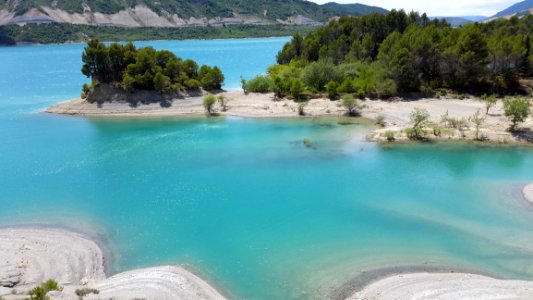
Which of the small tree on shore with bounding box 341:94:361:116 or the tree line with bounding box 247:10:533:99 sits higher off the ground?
the tree line with bounding box 247:10:533:99

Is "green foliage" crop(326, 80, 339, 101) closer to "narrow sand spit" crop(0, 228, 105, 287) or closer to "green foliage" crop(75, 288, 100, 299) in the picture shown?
"narrow sand spit" crop(0, 228, 105, 287)

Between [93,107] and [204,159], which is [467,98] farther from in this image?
[93,107]

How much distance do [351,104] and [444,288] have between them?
133 ft

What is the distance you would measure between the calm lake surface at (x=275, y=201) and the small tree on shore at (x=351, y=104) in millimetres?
5272

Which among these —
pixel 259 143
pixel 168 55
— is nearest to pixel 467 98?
pixel 259 143

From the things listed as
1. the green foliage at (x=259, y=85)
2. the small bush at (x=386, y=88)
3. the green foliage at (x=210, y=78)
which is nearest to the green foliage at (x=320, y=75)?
the green foliage at (x=259, y=85)

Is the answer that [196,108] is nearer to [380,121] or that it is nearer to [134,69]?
[134,69]

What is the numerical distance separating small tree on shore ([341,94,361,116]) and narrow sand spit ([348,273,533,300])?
38.5 meters

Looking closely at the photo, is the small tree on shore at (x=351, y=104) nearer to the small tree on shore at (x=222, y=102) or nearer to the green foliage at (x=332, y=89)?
the green foliage at (x=332, y=89)

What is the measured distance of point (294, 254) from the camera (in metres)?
24.5

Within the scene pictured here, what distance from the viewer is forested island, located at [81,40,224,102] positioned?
6625cm

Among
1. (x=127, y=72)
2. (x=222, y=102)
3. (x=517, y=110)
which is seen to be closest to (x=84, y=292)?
(x=517, y=110)

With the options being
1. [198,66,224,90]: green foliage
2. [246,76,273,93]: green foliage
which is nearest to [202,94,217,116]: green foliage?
[198,66,224,90]: green foliage

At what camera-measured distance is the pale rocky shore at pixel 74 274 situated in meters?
19.8
